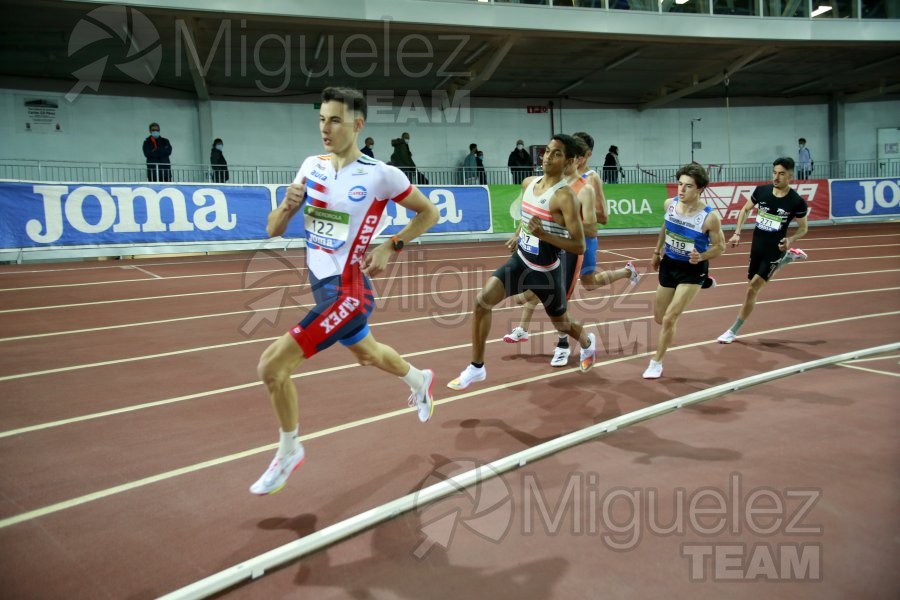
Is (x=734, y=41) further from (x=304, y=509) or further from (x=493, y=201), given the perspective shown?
(x=304, y=509)

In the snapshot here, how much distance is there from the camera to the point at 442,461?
4336mm

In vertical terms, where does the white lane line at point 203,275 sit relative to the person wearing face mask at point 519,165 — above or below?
below

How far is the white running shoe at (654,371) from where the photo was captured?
6328 millimetres

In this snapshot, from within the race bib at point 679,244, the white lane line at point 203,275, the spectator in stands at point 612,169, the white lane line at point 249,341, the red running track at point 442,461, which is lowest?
the red running track at point 442,461

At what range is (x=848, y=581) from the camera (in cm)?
282

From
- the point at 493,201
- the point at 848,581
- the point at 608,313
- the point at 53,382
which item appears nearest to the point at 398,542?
the point at 848,581

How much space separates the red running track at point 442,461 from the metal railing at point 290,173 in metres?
12.1

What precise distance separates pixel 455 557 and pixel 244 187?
581 inches

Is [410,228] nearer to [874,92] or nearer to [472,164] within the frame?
[472,164]

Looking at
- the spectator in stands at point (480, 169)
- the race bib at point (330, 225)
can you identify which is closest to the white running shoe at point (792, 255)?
the race bib at point (330, 225)

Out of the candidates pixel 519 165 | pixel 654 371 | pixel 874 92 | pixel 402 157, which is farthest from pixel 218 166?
pixel 874 92

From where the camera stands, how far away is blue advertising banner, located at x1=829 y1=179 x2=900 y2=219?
23.7 m

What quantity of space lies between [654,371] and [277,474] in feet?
13.8

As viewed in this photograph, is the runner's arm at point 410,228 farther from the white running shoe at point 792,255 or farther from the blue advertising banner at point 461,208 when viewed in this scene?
the blue advertising banner at point 461,208
